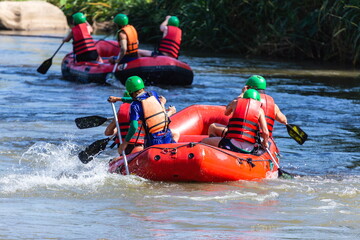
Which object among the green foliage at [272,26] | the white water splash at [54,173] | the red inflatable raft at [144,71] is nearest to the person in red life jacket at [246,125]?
the white water splash at [54,173]

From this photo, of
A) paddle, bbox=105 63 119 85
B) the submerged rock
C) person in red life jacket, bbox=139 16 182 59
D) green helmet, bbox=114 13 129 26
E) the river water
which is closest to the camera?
the river water

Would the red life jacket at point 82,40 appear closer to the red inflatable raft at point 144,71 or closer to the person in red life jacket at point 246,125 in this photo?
the red inflatable raft at point 144,71

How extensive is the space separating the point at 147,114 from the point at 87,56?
7.82m

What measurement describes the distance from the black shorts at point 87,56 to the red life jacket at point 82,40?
0.09 metres

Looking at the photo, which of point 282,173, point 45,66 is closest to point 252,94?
point 282,173

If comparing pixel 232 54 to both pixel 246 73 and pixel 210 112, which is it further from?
pixel 210 112

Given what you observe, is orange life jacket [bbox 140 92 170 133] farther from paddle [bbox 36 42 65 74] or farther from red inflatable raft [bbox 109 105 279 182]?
paddle [bbox 36 42 65 74]

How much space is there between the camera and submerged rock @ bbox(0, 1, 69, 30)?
2758cm

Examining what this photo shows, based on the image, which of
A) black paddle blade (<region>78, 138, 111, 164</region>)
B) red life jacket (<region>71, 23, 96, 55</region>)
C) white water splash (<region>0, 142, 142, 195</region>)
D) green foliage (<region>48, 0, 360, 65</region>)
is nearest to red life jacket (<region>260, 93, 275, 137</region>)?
white water splash (<region>0, 142, 142, 195</region>)

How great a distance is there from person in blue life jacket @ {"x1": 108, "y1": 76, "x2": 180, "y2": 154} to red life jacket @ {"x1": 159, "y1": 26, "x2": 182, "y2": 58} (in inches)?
291

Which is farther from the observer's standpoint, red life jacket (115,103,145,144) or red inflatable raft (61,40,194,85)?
red inflatable raft (61,40,194,85)

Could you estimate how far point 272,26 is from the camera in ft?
61.9

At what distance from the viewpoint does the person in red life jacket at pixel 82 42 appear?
15.0 meters

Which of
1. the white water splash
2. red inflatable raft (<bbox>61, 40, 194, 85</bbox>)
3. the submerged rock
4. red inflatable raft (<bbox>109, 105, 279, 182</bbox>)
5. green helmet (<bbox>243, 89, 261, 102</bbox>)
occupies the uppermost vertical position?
green helmet (<bbox>243, 89, 261, 102</bbox>)
